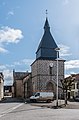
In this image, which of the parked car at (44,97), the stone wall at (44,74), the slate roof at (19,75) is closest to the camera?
the parked car at (44,97)

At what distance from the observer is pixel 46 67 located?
238ft

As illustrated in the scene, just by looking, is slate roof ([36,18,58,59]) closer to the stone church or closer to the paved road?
the stone church

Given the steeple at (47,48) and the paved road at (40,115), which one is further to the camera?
the steeple at (47,48)

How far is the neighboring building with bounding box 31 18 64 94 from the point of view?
71.5 m

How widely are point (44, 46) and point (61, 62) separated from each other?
639cm

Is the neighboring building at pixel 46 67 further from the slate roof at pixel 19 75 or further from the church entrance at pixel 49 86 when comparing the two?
the slate roof at pixel 19 75

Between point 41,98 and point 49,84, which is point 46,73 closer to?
point 49,84

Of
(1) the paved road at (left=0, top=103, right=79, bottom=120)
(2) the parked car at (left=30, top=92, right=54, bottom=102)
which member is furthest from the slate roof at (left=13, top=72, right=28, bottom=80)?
(1) the paved road at (left=0, top=103, right=79, bottom=120)

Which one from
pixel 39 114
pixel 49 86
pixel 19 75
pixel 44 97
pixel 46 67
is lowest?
pixel 44 97

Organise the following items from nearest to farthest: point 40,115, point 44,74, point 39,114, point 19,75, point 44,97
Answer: point 40,115 → point 39,114 → point 44,97 → point 44,74 → point 19,75

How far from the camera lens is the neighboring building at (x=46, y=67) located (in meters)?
71.5

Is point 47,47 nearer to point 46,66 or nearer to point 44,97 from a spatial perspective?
point 46,66

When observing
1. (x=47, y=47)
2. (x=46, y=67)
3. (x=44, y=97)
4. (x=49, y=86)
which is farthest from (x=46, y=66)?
(x=44, y=97)

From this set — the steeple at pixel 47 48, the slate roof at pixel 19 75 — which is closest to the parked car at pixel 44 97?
the steeple at pixel 47 48
